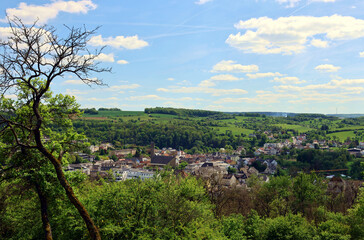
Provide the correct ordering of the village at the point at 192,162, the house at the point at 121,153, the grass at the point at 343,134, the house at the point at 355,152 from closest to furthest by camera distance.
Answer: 1. the village at the point at 192,162
2. the house at the point at 355,152
3. the house at the point at 121,153
4. the grass at the point at 343,134

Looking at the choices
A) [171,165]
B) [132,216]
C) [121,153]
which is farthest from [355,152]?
[132,216]

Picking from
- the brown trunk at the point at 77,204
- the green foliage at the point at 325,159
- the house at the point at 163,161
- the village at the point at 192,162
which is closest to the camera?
the brown trunk at the point at 77,204

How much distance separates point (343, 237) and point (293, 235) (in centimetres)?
335

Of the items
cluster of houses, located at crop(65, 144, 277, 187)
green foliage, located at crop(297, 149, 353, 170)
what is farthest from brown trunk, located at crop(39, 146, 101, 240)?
green foliage, located at crop(297, 149, 353, 170)

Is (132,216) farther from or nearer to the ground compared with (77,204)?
nearer to the ground

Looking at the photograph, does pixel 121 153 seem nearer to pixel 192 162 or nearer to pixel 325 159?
pixel 192 162

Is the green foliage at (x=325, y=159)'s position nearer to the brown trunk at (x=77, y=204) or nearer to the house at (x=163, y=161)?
the house at (x=163, y=161)

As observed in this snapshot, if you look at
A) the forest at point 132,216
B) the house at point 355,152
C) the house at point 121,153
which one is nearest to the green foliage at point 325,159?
the house at point 355,152

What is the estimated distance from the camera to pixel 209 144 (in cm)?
18525

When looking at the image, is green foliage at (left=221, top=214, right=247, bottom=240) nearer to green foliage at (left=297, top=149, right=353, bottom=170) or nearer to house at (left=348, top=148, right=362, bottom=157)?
green foliage at (left=297, top=149, right=353, bottom=170)

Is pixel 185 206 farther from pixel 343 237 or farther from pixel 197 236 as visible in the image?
pixel 343 237

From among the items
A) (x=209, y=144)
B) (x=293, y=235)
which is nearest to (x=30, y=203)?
(x=293, y=235)

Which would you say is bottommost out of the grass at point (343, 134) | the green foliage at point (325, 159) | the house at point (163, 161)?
the house at point (163, 161)

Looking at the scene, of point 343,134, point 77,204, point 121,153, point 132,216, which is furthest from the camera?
point 343,134
